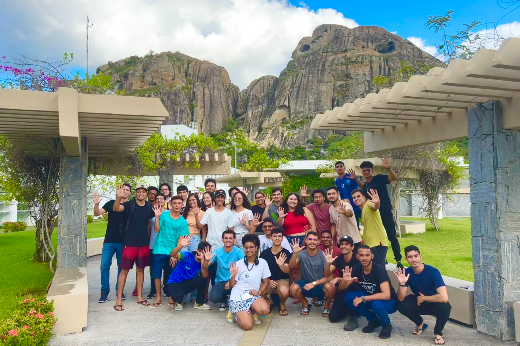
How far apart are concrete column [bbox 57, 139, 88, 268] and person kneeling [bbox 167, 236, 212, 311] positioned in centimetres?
215

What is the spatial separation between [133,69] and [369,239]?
318ft

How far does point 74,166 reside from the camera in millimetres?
6910

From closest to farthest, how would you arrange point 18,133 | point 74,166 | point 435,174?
point 18,133
point 74,166
point 435,174

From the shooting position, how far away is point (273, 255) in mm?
5332

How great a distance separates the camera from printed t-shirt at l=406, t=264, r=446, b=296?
4.29 meters

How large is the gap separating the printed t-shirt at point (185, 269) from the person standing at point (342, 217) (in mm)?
1906

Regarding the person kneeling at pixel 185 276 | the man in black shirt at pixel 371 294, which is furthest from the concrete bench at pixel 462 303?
the person kneeling at pixel 185 276

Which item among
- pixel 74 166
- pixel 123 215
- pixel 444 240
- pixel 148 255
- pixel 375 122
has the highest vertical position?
pixel 375 122

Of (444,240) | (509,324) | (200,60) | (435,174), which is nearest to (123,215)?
(509,324)

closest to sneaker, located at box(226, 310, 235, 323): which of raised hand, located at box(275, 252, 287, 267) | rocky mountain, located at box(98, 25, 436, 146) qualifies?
raised hand, located at box(275, 252, 287, 267)

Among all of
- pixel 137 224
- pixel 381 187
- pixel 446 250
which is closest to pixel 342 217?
pixel 381 187

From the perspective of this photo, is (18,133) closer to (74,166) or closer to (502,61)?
(74,166)

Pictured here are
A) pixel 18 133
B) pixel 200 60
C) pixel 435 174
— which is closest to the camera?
pixel 18 133

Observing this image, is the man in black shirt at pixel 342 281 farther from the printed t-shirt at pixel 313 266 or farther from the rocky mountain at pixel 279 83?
the rocky mountain at pixel 279 83
